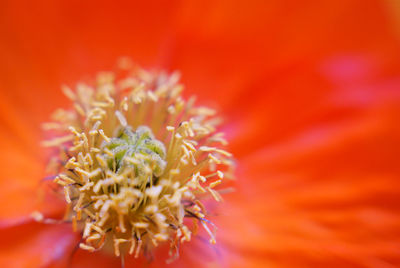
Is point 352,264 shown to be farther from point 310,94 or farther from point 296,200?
point 310,94

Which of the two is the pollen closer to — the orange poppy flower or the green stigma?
the green stigma

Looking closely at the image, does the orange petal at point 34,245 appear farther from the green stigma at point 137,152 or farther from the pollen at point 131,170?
the green stigma at point 137,152

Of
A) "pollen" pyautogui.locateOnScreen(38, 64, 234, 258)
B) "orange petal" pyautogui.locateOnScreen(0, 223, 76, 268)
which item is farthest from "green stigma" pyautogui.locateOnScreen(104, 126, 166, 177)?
"orange petal" pyautogui.locateOnScreen(0, 223, 76, 268)

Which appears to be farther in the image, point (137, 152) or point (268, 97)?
point (268, 97)

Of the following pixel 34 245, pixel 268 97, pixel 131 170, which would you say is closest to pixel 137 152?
pixel 131 170

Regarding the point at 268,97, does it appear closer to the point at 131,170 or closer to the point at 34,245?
the point at 131,170

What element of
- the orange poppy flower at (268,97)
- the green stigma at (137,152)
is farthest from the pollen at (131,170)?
the orange poppy flower at (268,97)
